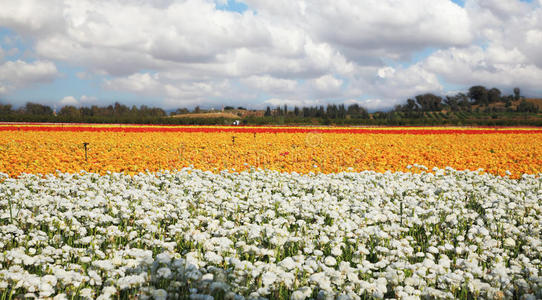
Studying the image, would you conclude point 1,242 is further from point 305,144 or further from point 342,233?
point 305,144

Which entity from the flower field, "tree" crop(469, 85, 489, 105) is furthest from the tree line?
the flower field

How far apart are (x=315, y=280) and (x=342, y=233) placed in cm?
178

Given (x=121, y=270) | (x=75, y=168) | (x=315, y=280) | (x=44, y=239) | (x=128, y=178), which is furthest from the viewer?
(x=75, y=168)

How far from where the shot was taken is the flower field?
385 centimetres

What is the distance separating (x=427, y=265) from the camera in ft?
13.8

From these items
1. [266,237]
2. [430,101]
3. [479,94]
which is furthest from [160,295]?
[479,94]

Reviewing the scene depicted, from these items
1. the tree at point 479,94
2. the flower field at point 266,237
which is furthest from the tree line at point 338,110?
the flower field at point 266,237

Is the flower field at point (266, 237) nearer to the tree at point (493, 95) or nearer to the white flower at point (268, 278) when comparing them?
the white flower at point (268, 278)

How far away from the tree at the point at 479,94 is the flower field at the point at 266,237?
157547 millimetres

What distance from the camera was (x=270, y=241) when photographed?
4977 mm

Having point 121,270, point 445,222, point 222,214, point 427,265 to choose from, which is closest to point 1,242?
point 121,270

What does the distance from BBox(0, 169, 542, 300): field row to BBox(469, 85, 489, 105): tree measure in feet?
525

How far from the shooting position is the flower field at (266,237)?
3.85 metres

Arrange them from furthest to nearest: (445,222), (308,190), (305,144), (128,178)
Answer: (305,144)
(128,178)
(308,190)
(445,222)
